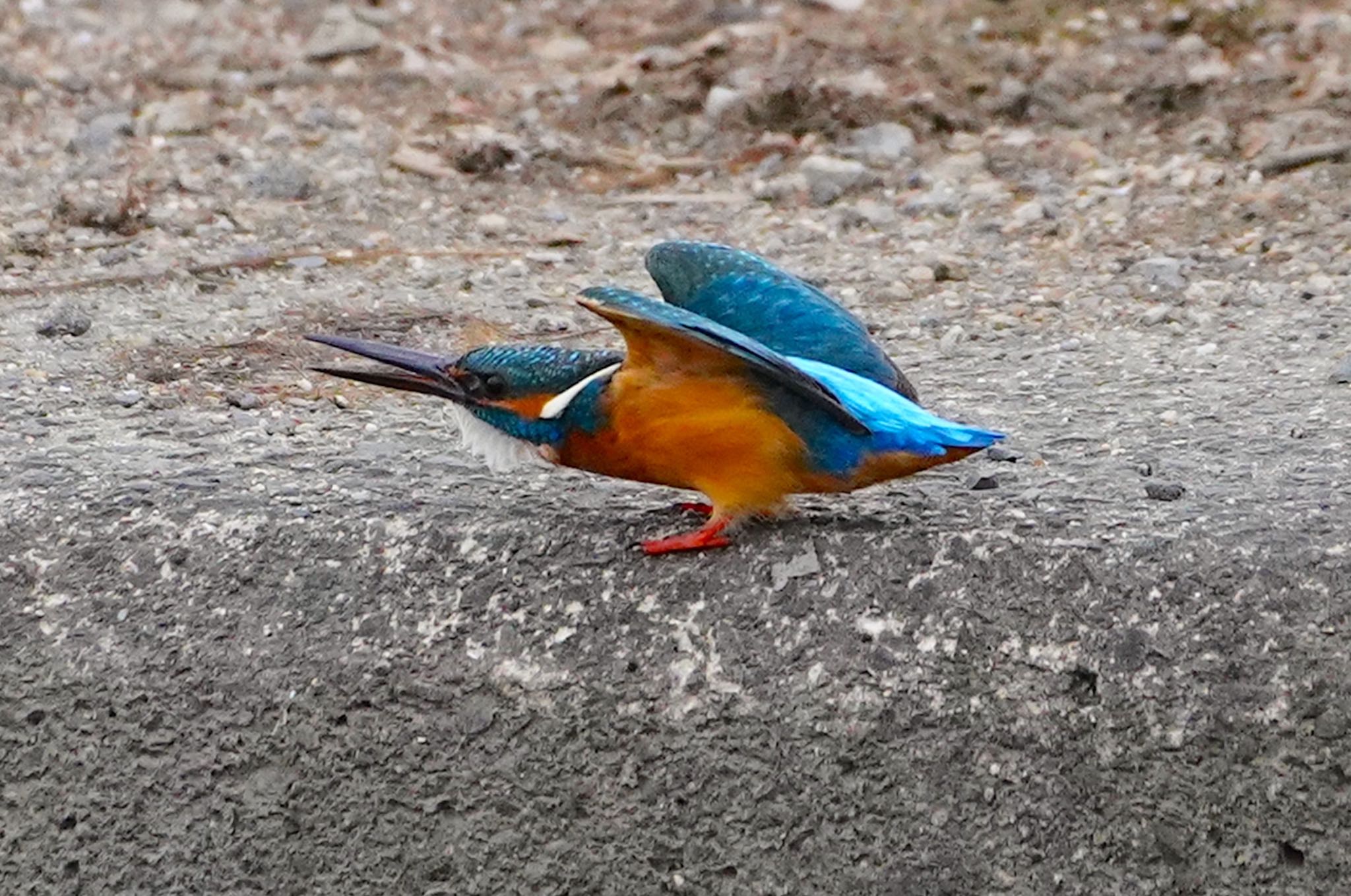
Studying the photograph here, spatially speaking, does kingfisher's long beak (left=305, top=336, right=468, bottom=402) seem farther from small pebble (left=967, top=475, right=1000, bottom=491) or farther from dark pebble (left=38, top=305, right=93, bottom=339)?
dark pebble (left=38, top=305, right=93, bottom=339)

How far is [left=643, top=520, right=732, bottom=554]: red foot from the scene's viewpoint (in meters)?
2.62

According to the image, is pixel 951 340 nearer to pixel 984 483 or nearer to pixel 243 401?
Result: pixel 984 483

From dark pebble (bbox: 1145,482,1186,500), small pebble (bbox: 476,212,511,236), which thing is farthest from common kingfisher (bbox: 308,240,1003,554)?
small pebble (bbox: 476,212,511,236)

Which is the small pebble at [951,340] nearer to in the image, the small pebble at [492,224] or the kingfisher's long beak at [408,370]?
the small pebble at [492,224]

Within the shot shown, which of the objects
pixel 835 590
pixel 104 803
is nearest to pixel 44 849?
pixel 104 803

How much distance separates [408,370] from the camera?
270 centimetres

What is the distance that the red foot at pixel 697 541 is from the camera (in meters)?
2.62

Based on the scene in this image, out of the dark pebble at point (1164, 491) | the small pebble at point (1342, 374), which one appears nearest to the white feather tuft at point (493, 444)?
the dark pebble at point (1164, 491)

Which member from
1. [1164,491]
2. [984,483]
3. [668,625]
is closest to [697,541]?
[668,625]

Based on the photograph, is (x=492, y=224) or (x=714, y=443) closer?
(x=714, y=443)

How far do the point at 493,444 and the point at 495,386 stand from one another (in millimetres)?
101

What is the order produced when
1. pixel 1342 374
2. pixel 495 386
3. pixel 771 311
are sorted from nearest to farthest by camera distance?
pixel 495 386 → pixel 771 311 → pixel 1342 374

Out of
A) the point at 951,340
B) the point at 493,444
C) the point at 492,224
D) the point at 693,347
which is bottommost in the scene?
the point at 492,224

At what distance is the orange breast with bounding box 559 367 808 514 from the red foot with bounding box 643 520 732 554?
0.05m
